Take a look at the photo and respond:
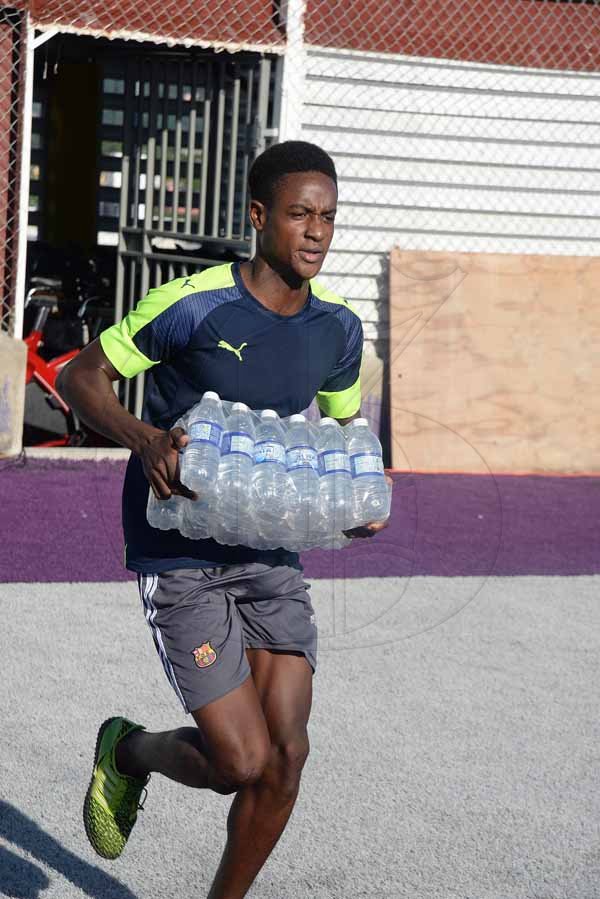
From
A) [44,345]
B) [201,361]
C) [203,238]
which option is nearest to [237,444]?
[201,361]

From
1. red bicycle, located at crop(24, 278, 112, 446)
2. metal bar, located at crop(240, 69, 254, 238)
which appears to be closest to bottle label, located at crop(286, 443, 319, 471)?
red bicycle, located at crop(24, 278, 112, 446)

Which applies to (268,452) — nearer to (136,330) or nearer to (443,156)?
(136,330)

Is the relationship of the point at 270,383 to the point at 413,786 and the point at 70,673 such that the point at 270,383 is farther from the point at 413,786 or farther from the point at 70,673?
the point at 70,673

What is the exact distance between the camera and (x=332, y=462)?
360cm

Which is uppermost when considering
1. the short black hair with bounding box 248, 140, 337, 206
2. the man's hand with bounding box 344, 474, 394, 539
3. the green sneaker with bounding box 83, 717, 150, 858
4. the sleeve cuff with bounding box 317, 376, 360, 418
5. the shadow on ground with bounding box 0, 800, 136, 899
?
the short black hair with bounding box 248, 140, 337, 206

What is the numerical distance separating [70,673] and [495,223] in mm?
7761

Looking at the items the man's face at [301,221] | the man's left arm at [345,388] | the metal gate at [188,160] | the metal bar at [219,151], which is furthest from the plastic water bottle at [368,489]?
the metal bar at [219,151]

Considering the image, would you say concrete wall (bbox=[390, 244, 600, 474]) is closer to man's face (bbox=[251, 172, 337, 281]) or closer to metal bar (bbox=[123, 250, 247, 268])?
metal bar (bbox=[123, 250, 247, 268])

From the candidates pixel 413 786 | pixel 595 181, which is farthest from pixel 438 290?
pixel 413 786

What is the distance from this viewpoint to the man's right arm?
11.0ft

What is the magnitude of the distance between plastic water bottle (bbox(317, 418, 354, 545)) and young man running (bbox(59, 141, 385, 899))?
100mm

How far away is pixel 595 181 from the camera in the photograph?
12.7 meters

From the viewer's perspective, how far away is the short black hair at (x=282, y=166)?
377 centimetres

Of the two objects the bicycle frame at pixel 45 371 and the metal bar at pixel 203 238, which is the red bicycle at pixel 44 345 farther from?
the metal bar at pixel 203 238
